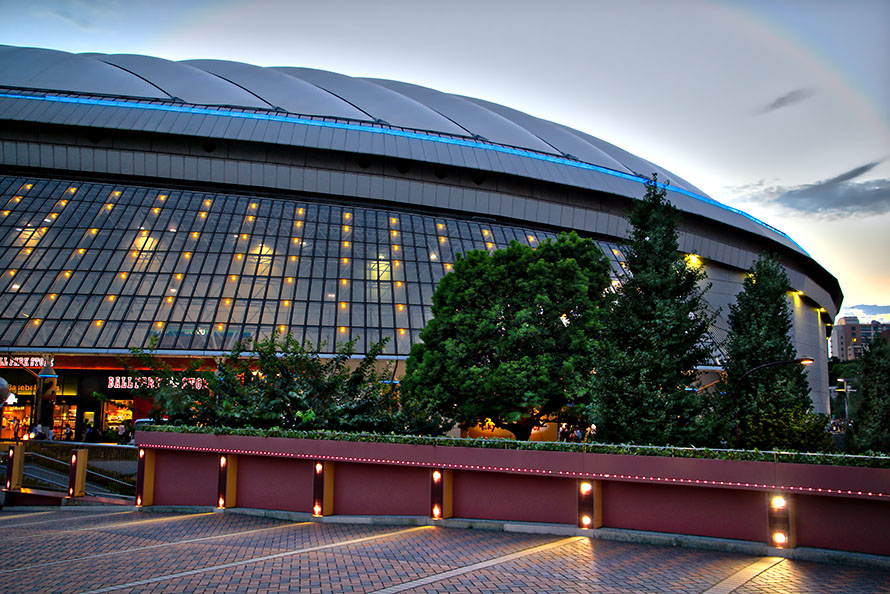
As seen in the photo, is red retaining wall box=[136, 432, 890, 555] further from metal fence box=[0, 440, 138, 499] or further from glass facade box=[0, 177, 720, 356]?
glass facade box=[0, 177, 720, 356]

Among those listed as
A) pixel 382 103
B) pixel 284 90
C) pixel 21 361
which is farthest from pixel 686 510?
pixel 284 90

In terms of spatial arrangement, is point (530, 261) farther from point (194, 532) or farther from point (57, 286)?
point (57, 286)

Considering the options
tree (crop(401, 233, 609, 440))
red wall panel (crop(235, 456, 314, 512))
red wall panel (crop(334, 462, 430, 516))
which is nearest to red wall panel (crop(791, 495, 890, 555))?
red wall panel (crop(334, 462, 430, 516))

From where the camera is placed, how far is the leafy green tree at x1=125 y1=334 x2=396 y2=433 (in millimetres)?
22484

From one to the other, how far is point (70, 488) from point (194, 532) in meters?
13.1

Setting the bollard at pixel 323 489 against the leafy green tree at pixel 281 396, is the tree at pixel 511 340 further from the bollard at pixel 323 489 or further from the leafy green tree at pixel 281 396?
the bollard at pixel 323 489

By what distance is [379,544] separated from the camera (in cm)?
1536

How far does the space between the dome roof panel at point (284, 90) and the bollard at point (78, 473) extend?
108 ft

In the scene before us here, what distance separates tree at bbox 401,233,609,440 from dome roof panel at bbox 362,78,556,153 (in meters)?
27.1

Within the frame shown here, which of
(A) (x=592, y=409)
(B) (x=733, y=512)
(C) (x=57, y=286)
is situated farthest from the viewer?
(C) (x=57, y=286)

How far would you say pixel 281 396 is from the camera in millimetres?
22906

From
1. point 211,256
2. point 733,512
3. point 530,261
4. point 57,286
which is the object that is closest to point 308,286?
point 211,256

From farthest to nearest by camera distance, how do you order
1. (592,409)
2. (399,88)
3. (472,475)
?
(399,88), (592,409), (472,475)

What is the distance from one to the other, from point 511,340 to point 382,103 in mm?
36044
